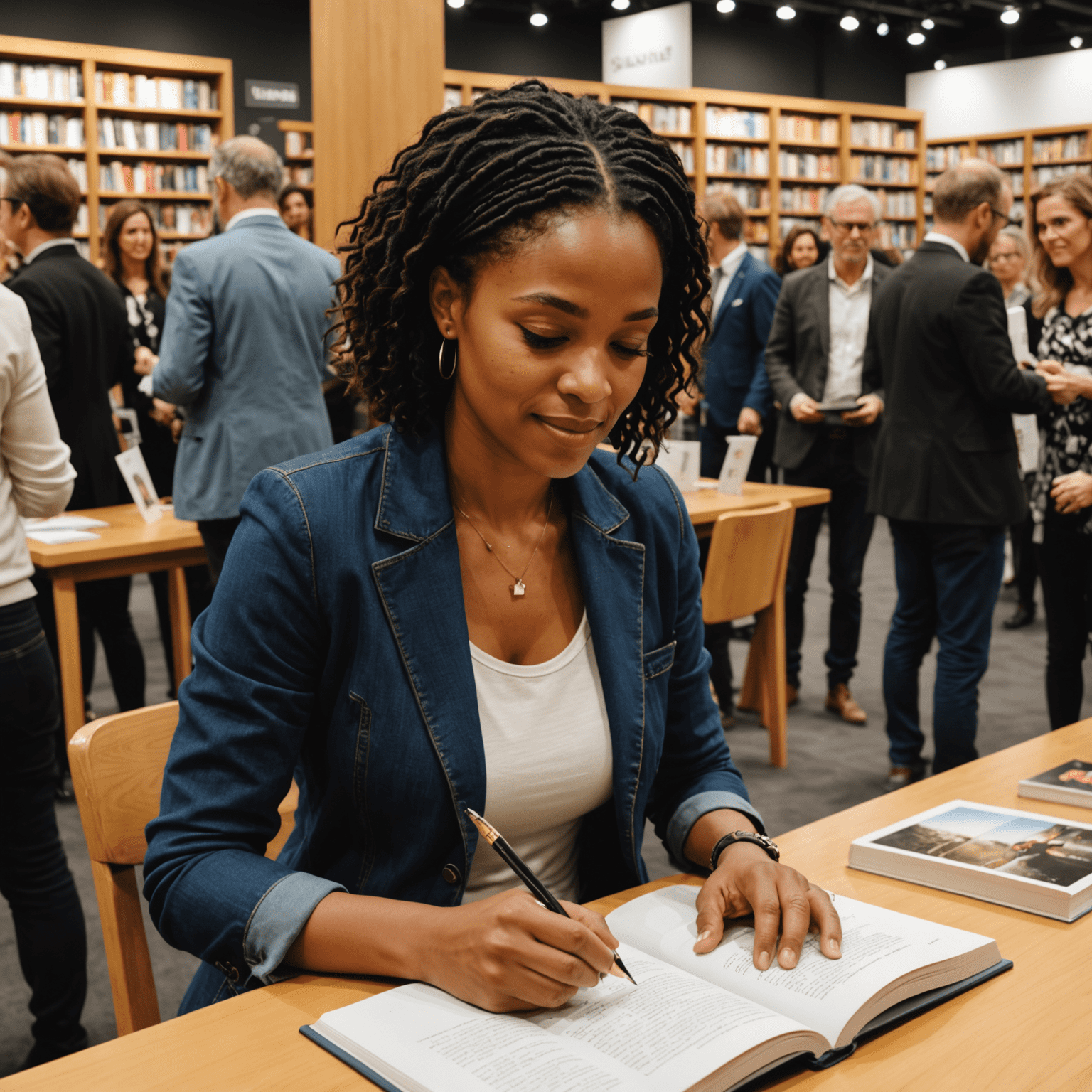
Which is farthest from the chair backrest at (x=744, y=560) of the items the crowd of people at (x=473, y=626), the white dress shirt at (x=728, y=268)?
the crowd of people at (x=473, y=626)

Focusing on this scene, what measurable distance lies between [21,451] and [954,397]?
2.47m

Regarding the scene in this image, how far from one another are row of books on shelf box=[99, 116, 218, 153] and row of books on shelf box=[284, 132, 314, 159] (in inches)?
26.8

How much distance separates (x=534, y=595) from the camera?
134 centimetres

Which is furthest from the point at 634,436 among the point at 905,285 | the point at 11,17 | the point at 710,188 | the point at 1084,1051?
the point at 710,188

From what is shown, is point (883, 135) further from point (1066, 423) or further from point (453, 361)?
point (453, 361)

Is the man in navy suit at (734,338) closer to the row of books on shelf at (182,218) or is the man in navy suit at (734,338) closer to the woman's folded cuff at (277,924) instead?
the woman's folded cuff at (277,924)

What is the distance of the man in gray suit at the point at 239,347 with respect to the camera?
136 inches

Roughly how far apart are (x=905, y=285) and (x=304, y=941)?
117 inches

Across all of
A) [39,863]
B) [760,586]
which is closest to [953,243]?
[760,586]

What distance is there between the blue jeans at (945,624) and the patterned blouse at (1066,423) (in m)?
0.19

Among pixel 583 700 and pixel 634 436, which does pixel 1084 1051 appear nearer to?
pixel 583 700

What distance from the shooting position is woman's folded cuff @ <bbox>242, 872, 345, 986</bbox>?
1.04m

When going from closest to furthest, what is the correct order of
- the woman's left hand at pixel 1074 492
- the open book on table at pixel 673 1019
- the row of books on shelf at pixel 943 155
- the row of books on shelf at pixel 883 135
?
1. the open book on table at pixel 673 1019
2. the woman's left hand at pixel 1074 492
3. the row of books on shelf at pixel 883 135
4. the row of books on shelf at pixel 943 155

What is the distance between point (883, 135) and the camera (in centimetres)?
1121
